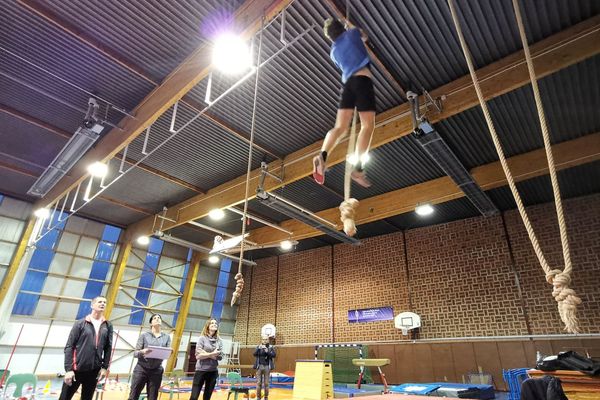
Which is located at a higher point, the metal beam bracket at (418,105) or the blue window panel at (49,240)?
the metal beam bracket at (418,105)

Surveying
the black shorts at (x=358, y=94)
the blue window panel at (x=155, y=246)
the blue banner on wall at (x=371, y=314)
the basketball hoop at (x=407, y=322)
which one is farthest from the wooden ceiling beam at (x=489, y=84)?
the blue window panel at (x=155, y=246)

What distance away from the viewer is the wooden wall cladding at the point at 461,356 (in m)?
8.27

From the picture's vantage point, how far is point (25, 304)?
10750 millimetres

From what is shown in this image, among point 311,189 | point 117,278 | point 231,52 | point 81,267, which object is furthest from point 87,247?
point 231,52

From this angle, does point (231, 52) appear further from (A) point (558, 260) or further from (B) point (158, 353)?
(A) point (558, 260)

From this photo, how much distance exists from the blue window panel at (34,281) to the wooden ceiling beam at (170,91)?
4.53 meters

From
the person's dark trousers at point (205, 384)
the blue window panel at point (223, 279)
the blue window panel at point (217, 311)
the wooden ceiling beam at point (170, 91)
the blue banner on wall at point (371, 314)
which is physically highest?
the wooden ceiling beam at point (170, 91)

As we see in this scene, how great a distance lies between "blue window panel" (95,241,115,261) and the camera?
12.6m

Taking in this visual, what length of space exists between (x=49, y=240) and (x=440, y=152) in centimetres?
1240

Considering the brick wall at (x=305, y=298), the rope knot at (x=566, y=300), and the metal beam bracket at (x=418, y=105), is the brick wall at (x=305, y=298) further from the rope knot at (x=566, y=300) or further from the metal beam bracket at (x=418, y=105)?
the rope knot at (x=566, y=300)

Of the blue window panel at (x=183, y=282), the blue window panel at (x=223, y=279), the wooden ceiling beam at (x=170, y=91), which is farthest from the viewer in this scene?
the blue window panel at (x=223, y=279)

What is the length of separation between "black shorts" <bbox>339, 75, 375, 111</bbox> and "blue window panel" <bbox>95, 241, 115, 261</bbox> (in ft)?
43.2

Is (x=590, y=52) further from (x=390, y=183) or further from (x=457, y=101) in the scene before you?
(x=390, y=183)

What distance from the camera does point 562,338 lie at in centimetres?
812
